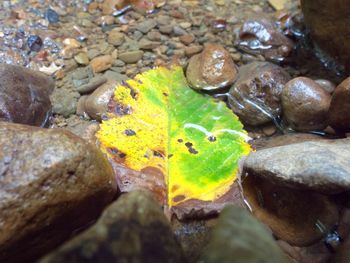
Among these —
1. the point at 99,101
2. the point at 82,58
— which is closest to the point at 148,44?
the point at 82,58

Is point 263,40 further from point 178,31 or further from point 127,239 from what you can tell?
point 127,239

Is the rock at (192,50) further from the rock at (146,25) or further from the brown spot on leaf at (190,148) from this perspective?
the brown spot on leaf at (190,148)

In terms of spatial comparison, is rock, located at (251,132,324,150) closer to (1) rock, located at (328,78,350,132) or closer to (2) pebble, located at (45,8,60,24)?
(1) rock, located at (328,78,350,132)

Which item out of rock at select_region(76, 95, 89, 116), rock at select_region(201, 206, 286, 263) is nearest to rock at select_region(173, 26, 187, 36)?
rock at select_region(76, 95, 89, 116)

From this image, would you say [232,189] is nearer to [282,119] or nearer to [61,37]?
[282,119]

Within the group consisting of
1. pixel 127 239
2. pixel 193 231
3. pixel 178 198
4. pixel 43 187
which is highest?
pixel 127 239

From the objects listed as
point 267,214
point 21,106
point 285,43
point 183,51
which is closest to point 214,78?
point 183,51
